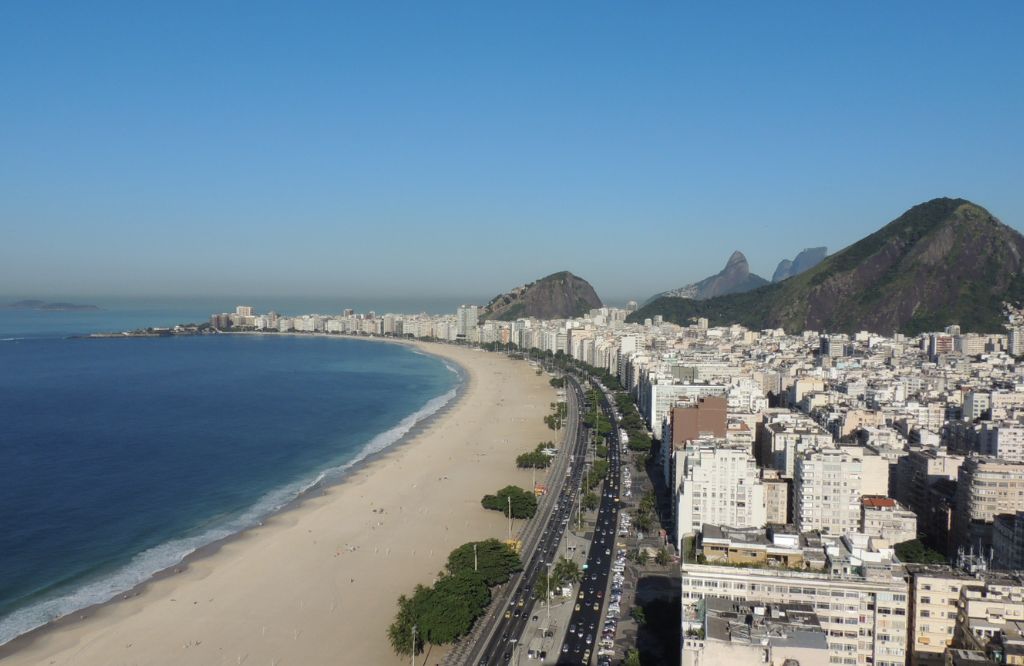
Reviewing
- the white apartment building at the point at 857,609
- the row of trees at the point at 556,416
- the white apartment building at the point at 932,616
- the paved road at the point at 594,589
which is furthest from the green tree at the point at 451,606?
the row of trees at the point at 556,416

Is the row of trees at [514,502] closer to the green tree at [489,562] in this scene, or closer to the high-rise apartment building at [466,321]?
the green tree at [489,562]

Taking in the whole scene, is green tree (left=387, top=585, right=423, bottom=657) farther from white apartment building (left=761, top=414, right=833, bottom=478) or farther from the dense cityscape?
white apartment building (left=761, top=414, right=833, bottom=478)

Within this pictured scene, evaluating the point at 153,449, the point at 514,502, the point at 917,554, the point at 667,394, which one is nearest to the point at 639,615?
the point at 917,554

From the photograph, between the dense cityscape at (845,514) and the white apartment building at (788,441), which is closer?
the dense cityscape at (845,514)

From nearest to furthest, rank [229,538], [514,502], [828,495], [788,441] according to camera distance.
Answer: [828,495], [229,538], [788,441], [514,502]

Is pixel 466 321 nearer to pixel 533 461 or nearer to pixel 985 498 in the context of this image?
pixel 533 461
